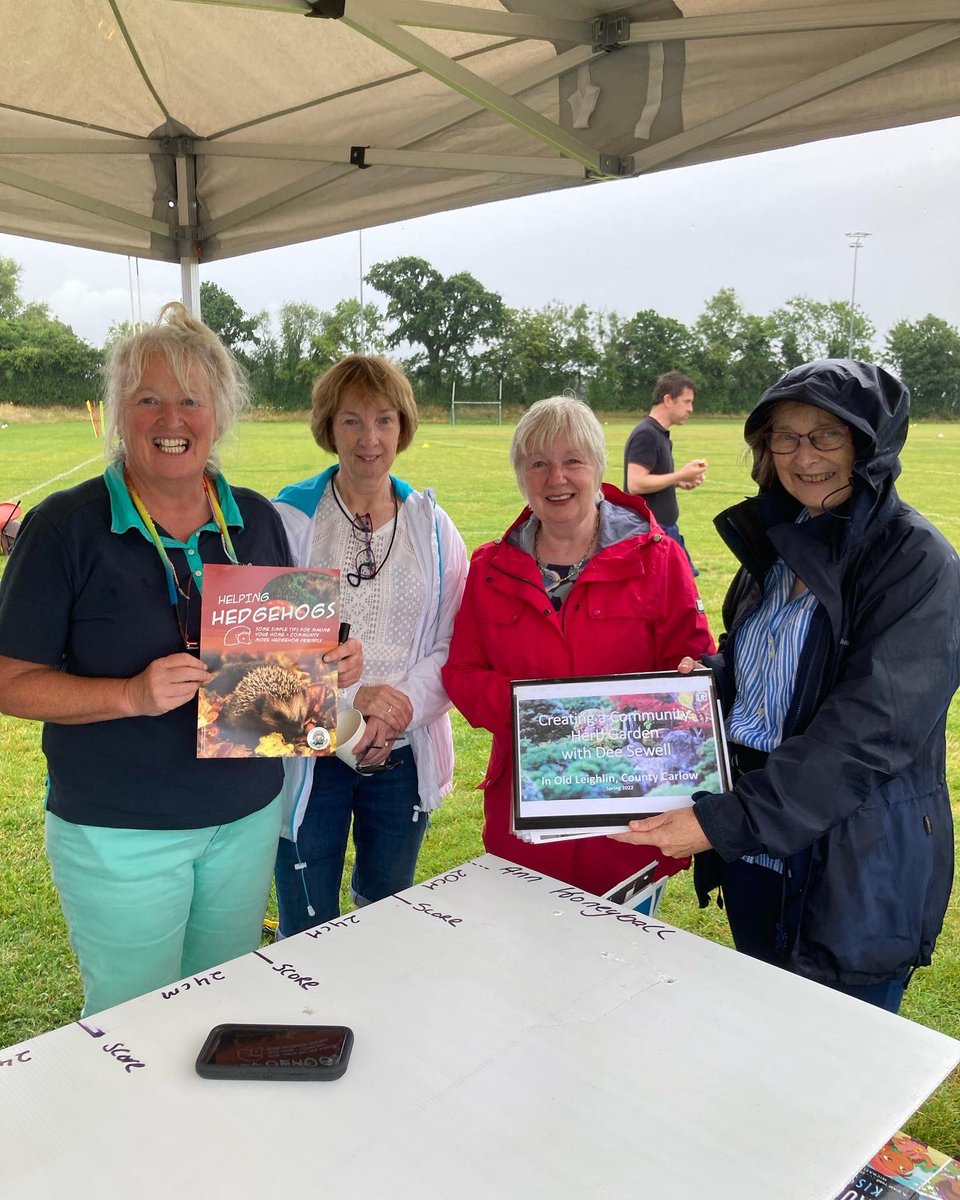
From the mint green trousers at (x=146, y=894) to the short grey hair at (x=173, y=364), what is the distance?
0.81 meters

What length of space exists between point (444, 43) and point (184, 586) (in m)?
1.93

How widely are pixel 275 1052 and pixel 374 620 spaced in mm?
1399

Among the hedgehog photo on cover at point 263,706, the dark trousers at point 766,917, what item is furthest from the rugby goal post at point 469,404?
the hedgehog photo on cover at point 263,706

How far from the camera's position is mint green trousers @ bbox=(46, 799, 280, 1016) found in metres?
1.85

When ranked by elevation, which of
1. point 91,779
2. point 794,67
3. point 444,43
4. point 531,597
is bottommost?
point 91,779

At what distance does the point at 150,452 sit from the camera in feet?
6.23

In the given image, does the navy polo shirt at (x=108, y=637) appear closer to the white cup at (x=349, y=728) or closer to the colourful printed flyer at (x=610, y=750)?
the white cup at (x=349, y=728)

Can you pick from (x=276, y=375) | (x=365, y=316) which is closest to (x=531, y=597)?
(x=276, y=375)

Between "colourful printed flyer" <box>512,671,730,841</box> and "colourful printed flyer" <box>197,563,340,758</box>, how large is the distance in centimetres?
42

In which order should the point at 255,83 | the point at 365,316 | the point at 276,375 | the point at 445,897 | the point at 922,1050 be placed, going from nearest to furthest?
the point at 922,1050, the point at 445,897, the point at 255,83, the point at 276,375, the point at 365,316

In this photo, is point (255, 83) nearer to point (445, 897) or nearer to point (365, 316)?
point (445, 897)

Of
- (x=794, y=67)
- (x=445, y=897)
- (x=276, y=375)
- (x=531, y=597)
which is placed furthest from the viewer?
(x=276, y=375)

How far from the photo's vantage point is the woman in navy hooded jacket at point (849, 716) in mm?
1671

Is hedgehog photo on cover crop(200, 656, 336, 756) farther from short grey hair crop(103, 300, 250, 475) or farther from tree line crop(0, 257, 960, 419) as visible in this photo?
tree line crop(0, 257, 960, 419)
